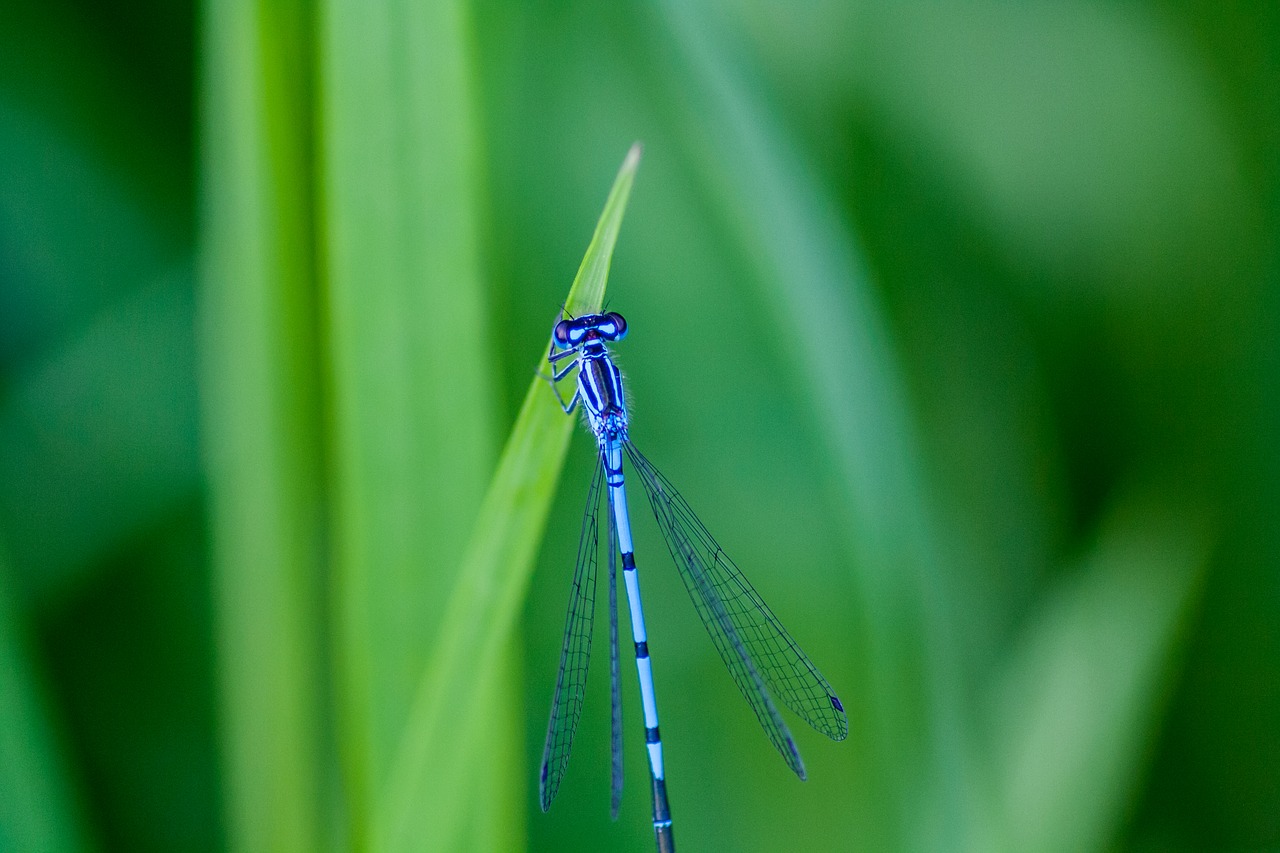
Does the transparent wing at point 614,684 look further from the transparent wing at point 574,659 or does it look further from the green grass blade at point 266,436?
the green grass blade at point 266,436

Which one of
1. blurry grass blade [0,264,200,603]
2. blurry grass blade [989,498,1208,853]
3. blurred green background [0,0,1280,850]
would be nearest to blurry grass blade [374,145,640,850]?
blurred green background [0,0,1280,850]

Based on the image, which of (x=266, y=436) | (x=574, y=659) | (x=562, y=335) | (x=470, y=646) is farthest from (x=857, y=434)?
(x=266, y=436)

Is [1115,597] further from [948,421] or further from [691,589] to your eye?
[691,589]

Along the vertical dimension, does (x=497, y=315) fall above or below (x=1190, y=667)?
above

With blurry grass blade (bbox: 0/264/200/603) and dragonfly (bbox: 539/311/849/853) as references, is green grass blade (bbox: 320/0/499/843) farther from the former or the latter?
blurry grass blade (bbox: 0/264/200/603)

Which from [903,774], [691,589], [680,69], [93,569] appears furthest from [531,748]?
[680,69]

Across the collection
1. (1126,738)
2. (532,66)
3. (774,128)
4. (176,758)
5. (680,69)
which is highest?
(532,66)
